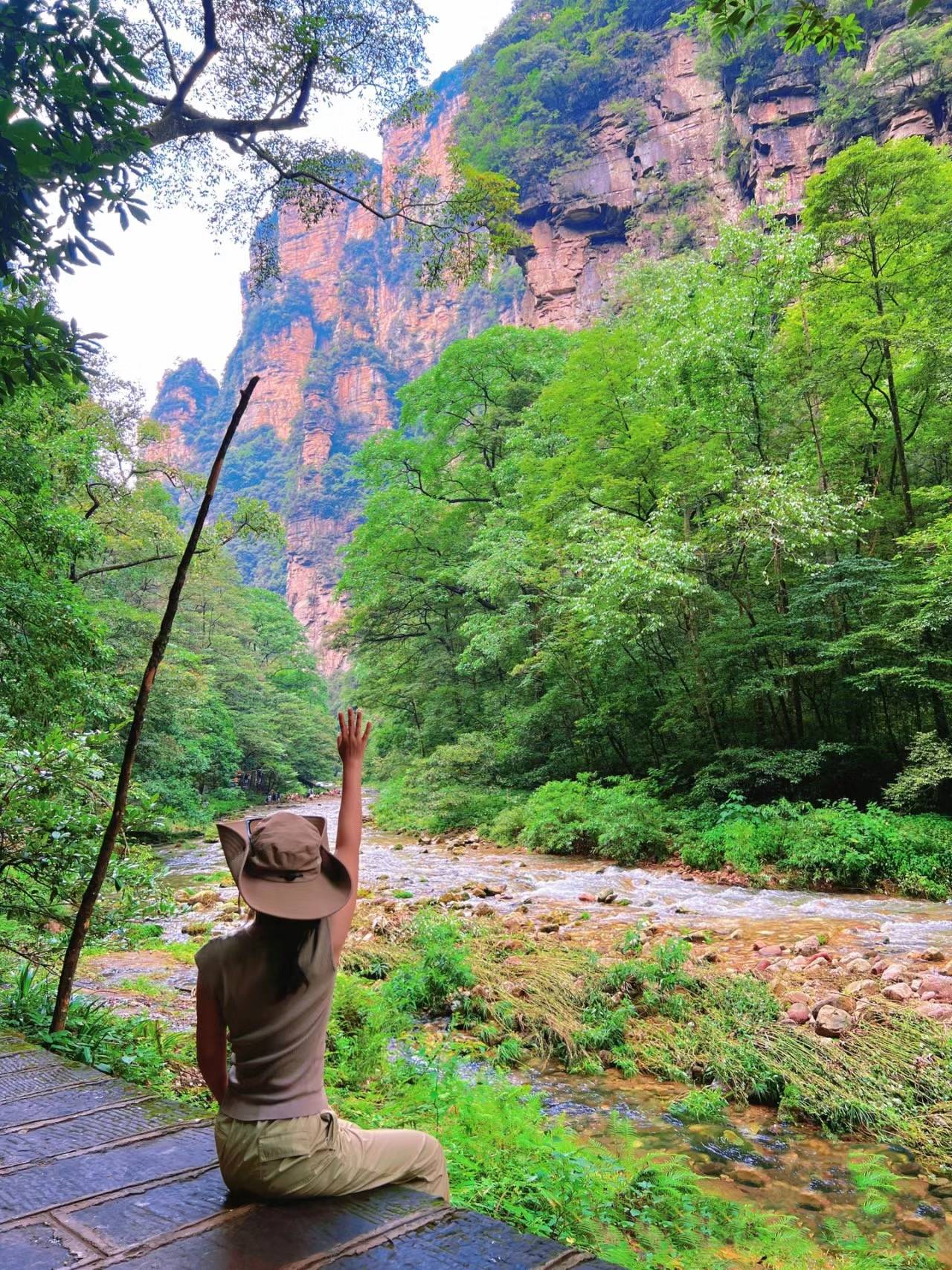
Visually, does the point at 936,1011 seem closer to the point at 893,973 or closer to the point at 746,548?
the point at 893,973

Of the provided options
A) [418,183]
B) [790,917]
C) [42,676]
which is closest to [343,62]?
[418,183]

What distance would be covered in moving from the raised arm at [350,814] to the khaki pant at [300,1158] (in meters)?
0.40

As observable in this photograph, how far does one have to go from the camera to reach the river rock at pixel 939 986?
18.5 ft

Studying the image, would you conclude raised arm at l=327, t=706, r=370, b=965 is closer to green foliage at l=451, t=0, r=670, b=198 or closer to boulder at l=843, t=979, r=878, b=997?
boulder at l=843, t=979, r=878, b=997

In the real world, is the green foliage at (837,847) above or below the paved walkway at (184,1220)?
below

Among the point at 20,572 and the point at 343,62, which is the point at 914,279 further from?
the point at 20,572

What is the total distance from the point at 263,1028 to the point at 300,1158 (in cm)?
33

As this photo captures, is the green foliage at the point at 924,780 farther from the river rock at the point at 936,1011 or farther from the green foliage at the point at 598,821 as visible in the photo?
the river rock at the point at 936,1011

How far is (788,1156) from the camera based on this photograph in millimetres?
3994

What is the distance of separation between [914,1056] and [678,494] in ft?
37.6

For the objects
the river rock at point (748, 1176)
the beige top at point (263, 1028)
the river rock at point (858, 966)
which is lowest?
the river rock at point (748, 1176)

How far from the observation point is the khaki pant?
1.93m

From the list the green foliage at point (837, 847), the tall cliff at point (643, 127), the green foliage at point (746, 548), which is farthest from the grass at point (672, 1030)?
the tall cliff at point (643, 127)

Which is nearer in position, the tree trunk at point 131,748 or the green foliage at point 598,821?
the tree trunk at point 131,748
